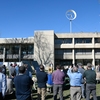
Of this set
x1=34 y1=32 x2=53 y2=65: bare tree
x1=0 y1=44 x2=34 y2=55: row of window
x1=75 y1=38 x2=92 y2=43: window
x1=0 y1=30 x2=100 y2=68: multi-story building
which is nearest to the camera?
x1=34 y1=32 x2=53 y2=65: bare tree

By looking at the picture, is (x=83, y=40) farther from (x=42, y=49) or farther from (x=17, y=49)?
(x=17, y=49)

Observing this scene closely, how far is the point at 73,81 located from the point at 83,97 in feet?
10.1

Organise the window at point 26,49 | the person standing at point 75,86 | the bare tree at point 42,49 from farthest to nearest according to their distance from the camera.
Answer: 1. the window at point 26,49
2. the bare tree at point 42,49
3. the person standing at point 75,86

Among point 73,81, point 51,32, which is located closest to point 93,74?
point 73,81

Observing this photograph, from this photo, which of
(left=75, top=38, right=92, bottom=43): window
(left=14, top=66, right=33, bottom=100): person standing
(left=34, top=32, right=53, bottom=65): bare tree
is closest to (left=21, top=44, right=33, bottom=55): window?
(left=34, top=32, right=53, bottom=65): bare tree

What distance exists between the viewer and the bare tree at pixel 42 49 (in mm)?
56247

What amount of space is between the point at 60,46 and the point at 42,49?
4.89 meters

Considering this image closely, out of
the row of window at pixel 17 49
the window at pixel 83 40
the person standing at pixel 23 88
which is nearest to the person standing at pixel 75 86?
the person standing at pixel 23 88

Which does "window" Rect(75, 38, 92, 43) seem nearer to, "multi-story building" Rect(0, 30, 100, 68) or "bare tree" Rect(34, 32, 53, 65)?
"multi-story building" Rect(0, 30, 100, 68)

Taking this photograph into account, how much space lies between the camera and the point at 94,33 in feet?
189

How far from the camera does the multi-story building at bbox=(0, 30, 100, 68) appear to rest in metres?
56.6

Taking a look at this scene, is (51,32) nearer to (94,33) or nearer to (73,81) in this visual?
(94,33)

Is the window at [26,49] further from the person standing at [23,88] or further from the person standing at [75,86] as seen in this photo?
the person standing at [23,88]

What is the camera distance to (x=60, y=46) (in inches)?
2269
